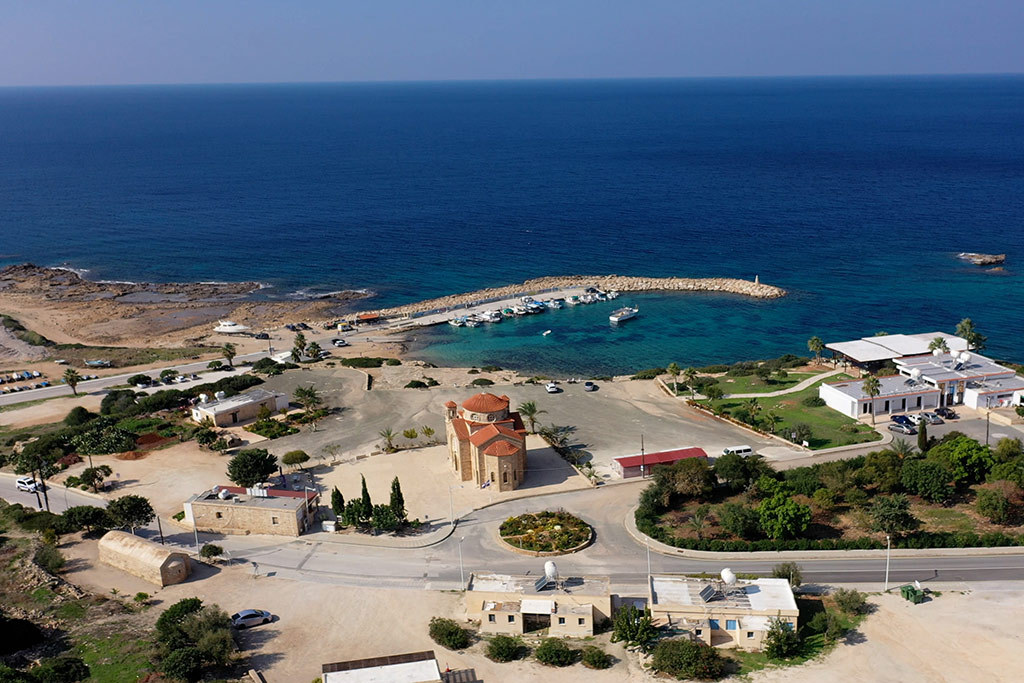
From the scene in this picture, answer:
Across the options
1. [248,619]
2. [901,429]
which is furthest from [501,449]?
[901,429]

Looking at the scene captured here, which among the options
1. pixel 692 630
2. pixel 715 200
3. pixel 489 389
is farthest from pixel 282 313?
pixel 715 200

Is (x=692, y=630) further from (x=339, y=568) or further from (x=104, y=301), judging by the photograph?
(x=104, y=301)

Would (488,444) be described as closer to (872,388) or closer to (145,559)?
(145,559)

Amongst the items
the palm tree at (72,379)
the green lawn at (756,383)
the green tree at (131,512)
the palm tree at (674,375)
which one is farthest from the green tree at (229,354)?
the green lawn at (756,383)

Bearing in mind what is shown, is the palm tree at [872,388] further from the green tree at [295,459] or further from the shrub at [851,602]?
the green tree at [295,459]

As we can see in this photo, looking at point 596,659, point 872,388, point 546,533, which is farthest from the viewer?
point 872,388

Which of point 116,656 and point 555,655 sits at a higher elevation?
point 116,656

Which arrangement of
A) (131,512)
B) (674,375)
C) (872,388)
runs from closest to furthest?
1. (131,512)
2. (872,388)
3. (674,375)
